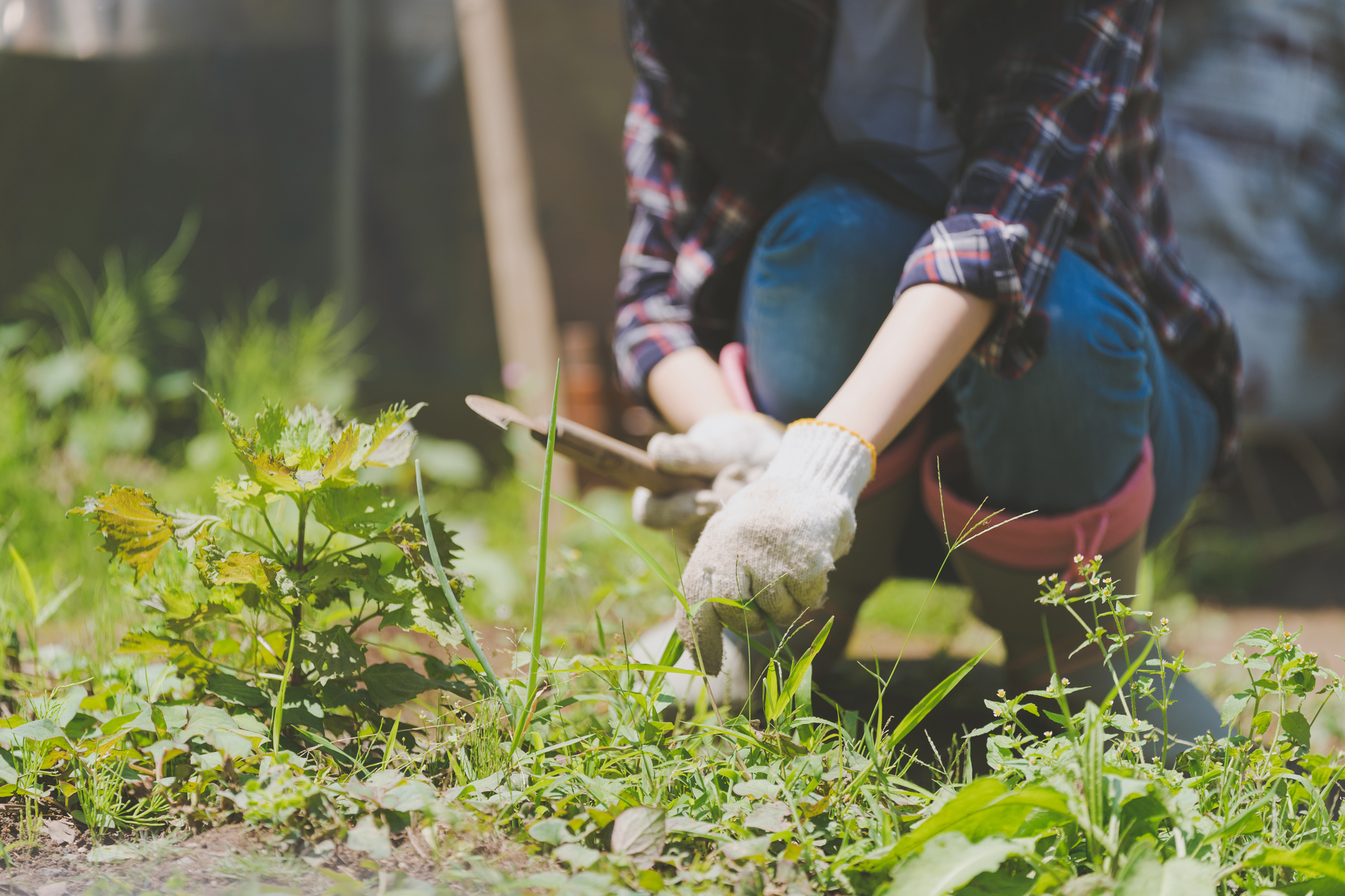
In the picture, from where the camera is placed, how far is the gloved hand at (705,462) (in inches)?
40.5

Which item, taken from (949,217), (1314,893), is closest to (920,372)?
(949,217)

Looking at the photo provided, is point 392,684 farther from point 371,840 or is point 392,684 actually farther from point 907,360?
point 907,360

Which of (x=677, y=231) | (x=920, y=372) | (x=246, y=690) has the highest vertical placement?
(x=677, y=231)

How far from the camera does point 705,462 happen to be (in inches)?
41.4

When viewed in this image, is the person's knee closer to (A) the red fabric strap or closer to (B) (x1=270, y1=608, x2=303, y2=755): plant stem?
(A) the red fabric strap

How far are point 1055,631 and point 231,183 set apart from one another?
227 cm

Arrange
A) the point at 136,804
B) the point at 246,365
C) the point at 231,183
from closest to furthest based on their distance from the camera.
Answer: the point at 136,804 < the point at 246,365 < the point at 231,183

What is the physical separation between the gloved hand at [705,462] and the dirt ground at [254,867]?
1.33ft

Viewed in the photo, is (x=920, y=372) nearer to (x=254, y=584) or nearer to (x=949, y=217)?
(x=949, y=217)

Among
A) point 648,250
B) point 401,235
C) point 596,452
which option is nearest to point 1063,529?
point 596,452

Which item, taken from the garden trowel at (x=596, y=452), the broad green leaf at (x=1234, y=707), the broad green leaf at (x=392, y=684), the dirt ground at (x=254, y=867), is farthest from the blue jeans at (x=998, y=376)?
the dirt ground at (x=254, y=867)

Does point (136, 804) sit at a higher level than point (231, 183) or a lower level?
lower

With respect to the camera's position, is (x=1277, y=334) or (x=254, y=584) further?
(x=1277, y=334)

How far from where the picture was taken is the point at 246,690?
33.3 inches
